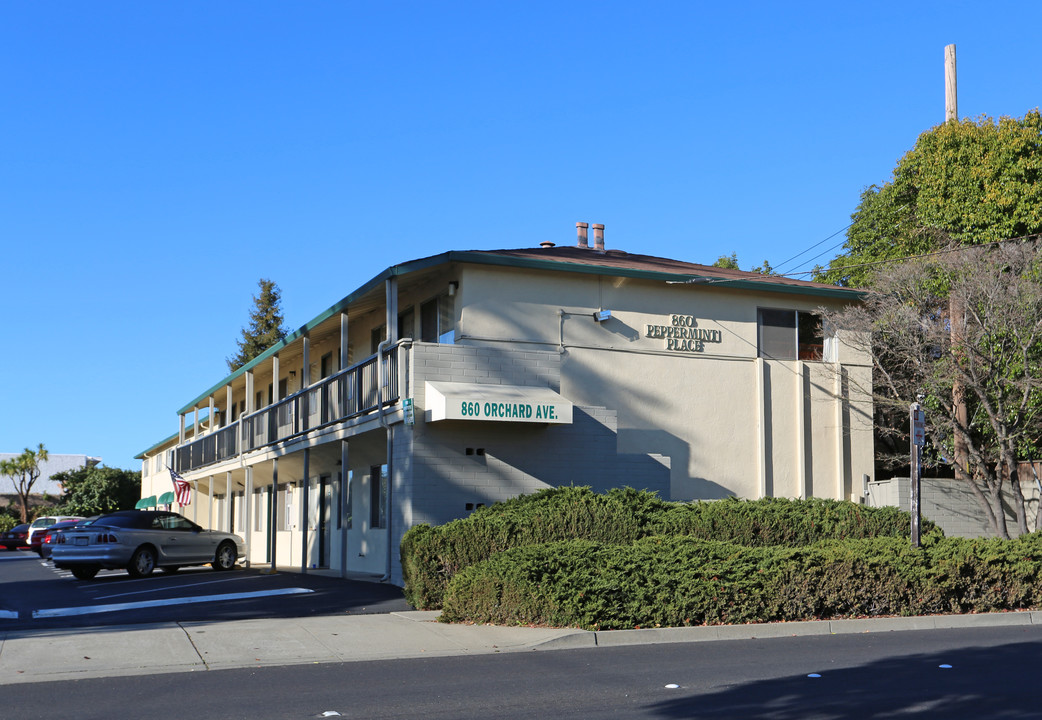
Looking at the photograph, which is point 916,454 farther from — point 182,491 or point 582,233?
point 182,491

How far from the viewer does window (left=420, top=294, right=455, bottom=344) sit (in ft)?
69.5

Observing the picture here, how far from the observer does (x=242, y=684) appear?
950 cm

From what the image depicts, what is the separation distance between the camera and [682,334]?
2303 centimetres

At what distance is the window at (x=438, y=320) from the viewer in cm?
2119

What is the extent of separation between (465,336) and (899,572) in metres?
9.39

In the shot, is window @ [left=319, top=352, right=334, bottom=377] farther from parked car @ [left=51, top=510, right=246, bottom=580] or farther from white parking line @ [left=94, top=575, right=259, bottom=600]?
white parking line @ [left=94, top=575, right=259, bottom=600]

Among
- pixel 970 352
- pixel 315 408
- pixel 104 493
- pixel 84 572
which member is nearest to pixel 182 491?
pixel 84 572

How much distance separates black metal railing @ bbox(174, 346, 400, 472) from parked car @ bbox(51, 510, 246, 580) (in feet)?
9.78

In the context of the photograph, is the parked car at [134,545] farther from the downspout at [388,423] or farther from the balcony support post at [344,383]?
the downspout at [388,423]

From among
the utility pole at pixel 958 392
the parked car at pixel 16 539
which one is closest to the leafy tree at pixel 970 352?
the utility pole at pixel 958 392

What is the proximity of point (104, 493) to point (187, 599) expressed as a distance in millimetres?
51147

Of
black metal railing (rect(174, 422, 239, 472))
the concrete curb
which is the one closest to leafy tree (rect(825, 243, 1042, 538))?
the concrete curb

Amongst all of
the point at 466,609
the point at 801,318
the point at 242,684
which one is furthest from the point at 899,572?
the point at 801,318

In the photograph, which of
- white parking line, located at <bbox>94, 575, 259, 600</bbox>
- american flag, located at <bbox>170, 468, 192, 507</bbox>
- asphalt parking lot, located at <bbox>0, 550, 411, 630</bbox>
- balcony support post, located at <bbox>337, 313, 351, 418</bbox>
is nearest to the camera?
asphalt parking lot, located at <bbox>0, 550, 411, 630</bbox>
